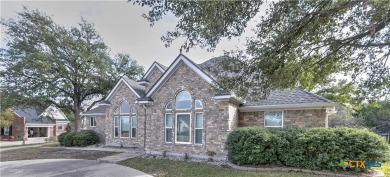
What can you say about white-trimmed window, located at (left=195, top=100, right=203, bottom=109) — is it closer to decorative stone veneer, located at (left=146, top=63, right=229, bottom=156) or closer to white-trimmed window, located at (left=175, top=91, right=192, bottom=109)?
decorative stone veneer, located at (left=146, top=63, right=229, bottom=156)

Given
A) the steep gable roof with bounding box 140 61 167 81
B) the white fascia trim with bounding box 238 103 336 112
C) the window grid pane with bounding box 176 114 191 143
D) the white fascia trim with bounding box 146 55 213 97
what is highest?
the steep gable roof with bounding box 140 61 167 81

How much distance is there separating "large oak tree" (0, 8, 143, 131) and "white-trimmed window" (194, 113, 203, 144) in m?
17.1

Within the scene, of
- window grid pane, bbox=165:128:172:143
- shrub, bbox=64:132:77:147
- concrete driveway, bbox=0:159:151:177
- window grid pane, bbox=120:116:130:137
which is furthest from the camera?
shrub, bbox=64:132:77:147

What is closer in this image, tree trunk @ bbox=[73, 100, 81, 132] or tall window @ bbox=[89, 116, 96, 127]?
tall window @ bbox=[89, 116, 96, 127]

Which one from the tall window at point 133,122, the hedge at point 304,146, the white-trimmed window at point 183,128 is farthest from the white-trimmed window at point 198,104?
the tall window at point 133,122

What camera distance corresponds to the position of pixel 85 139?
2123 centimetres

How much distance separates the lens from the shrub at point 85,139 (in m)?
21.0

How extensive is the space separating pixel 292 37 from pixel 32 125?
48.9 meters

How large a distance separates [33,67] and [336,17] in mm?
25308

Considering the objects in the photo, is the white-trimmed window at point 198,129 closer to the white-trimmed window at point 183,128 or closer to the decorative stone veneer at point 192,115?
the decorative stone veneer at point 192,115

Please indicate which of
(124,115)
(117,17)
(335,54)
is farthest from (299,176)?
(124,115)

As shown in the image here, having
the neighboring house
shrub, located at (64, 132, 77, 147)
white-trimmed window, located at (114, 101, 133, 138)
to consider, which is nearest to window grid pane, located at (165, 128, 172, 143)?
white-trimmed window, located at (114, 101, 133, 138)

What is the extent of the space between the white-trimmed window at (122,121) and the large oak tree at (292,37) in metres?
12.5

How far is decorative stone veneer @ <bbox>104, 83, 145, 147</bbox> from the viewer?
715 inches
